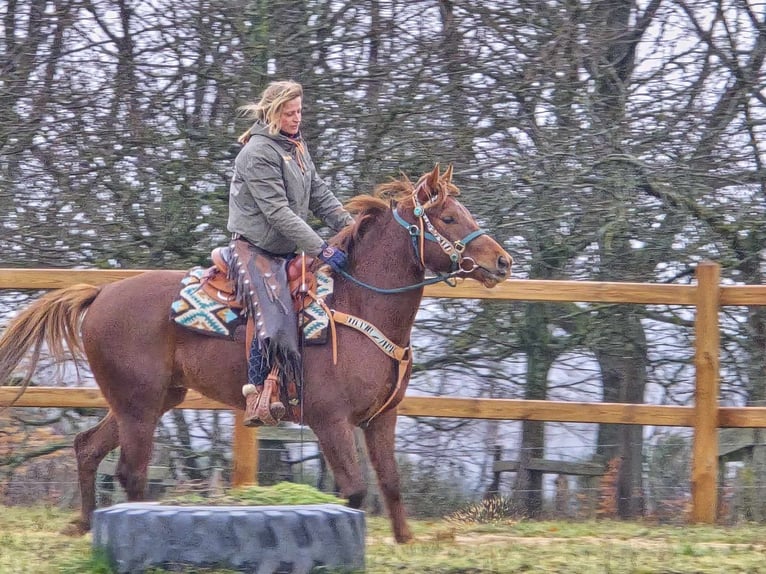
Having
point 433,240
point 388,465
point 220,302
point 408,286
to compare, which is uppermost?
point 433,240

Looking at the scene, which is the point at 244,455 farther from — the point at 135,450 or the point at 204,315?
the point at 204,315

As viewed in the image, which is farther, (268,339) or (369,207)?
(369,207)

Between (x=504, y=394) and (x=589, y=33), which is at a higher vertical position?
(x=589, y=33)

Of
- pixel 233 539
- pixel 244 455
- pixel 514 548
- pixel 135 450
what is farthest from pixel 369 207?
pixel 233 539

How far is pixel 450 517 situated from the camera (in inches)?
294

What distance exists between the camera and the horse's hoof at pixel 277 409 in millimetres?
5707

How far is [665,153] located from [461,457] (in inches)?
121

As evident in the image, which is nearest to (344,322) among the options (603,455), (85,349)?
(85,349)

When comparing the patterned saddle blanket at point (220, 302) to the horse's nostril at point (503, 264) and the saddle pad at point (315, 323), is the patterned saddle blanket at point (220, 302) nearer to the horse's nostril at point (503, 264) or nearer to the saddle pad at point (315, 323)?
the saddle pad at point (315, 323)

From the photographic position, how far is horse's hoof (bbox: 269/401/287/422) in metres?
5.71

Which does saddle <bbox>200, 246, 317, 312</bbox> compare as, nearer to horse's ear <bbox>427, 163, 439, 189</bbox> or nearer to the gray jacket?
the gray jacket

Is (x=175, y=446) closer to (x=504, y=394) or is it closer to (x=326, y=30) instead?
(x=504, y=394)

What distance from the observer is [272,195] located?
5863 millimetres

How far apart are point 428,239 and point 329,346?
2.55 feet
